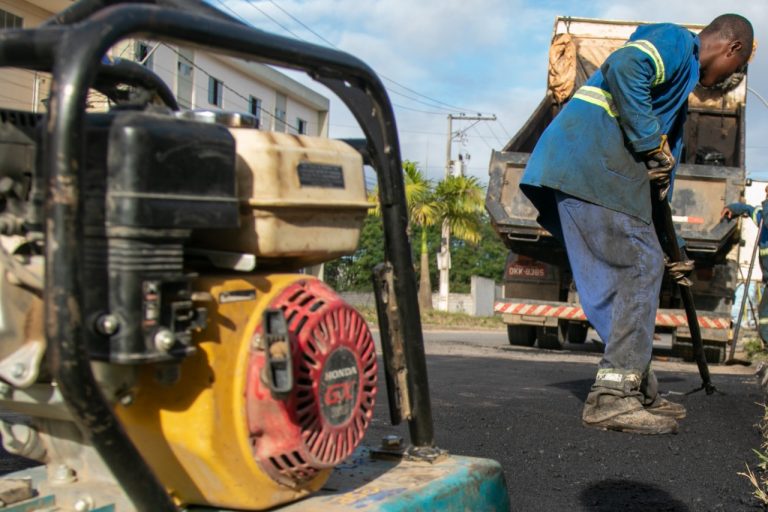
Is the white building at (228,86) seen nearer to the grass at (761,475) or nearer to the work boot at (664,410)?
the work boot at (664,410)

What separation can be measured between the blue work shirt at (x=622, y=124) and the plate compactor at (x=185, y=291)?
2.34 metres

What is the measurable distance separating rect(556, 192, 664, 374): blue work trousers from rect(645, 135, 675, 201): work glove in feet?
0.81

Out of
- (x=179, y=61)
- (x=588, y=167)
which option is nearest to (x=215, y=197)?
(x=588, y=167)

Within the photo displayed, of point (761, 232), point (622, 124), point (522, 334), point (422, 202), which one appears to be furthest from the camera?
point (422, 202)

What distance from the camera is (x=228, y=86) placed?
2761 cm

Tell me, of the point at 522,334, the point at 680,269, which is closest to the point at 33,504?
the point at 680,269

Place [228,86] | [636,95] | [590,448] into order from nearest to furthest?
[590,448]
[636,95]
[228,86]

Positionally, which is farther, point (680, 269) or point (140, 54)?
point (140, 54)

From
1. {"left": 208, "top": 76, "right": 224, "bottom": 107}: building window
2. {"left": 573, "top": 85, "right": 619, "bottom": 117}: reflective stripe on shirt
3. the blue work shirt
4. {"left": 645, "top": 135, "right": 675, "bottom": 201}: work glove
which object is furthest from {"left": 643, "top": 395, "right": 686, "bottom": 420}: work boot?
{"left": 208, "top": 76, "right": 224, "bottom": 107}: building window

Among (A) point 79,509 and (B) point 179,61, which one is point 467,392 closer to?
(A) point 79,509

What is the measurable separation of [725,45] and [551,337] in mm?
7678

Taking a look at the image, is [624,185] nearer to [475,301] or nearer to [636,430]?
[636,430]

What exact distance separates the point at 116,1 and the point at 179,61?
77.6 ft

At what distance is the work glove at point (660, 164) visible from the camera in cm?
413
